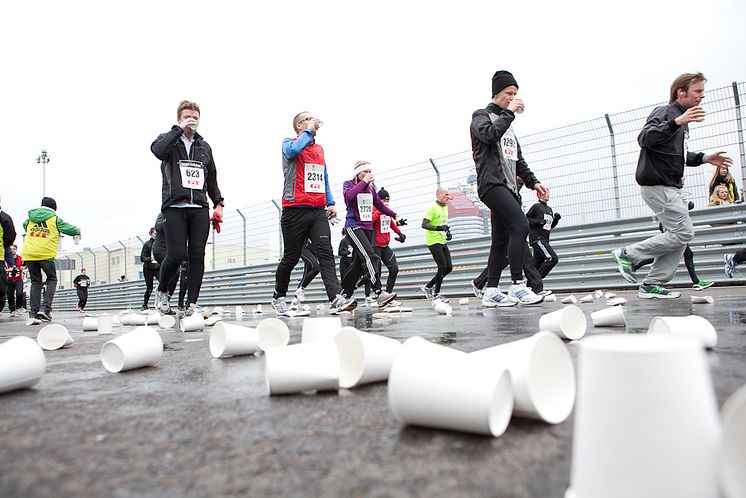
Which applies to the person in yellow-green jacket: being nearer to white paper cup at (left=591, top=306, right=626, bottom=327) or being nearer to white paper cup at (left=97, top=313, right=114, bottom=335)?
white paper cup at (left=97, top=313, right=114, bottom=335)

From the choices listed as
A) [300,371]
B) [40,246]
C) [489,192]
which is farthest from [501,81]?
[40,246]

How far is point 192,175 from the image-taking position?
5957 mm

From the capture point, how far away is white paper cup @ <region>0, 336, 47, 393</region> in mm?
1891

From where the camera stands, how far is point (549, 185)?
1084 cm

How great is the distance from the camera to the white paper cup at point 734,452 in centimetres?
70

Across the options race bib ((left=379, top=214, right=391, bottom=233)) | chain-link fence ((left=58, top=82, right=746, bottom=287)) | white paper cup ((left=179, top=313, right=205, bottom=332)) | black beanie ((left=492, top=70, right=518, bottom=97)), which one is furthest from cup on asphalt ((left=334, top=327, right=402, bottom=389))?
chain-link fence ((left=58, top=82, right=746, bottom=287))

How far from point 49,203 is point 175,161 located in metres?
3.98

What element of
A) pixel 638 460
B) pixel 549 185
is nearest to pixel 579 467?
pixel 638 460

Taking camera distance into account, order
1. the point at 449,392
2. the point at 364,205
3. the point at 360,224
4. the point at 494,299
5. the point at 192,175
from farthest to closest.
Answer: the point at 360,224, the point at 364,205, the point at 494,299, the point at 192,175, the point at 449,392

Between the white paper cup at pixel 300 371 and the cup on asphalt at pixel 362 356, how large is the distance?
9cm

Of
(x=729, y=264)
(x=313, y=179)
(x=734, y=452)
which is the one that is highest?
(x=313, y=179)

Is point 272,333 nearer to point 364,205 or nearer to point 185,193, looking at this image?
point 185,193

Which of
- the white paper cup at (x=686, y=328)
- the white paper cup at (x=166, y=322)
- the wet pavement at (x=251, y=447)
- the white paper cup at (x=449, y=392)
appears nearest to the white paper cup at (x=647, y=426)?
the wet pavement at (x=251, y=447)

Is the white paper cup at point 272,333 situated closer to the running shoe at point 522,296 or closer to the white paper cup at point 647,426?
the white paper cup at point 647,426
